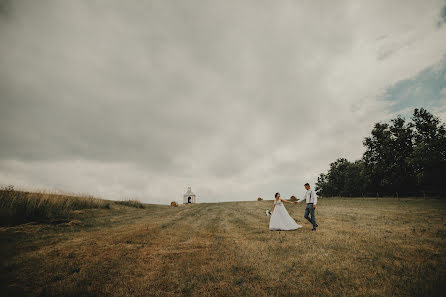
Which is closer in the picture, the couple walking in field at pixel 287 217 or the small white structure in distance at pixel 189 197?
the couple walking in field at pixel 287 217

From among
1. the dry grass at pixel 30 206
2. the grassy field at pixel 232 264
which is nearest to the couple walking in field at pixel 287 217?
the grassy field at pixel 232 264

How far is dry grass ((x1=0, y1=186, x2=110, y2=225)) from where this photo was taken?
47.8 feet

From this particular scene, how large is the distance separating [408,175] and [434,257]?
5384 centimetres

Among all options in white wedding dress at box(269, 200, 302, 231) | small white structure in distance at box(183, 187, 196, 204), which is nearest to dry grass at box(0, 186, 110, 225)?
white wedding dress at box(269, 200, 302, 231)

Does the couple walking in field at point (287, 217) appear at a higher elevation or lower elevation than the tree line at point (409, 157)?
lower

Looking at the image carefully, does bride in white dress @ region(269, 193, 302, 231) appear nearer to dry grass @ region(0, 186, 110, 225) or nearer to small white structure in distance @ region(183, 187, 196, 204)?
dry grass @ region(0, 186, 110, 225)

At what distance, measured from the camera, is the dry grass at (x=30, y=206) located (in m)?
14.6

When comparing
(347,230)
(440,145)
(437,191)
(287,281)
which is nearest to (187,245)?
(287,281)

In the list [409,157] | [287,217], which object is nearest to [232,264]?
[287,217]

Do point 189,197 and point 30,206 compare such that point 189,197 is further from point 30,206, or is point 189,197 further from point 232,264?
point 232,264

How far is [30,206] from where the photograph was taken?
52.8 ft

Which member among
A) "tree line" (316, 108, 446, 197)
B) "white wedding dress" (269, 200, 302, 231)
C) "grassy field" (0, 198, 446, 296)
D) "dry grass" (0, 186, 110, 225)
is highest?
"tree line" (316, 108, 446, 197)

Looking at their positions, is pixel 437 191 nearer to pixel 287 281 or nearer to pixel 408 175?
pixel 408 175

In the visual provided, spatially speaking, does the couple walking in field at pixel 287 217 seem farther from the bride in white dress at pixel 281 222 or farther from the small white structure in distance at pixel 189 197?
the small white structure in distance at pixel 189 197
